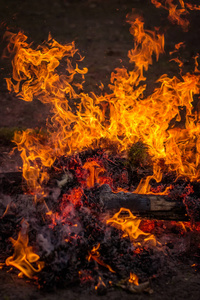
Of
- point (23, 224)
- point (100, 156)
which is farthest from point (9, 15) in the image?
point (23, 224)

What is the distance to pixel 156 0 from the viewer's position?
12.1m

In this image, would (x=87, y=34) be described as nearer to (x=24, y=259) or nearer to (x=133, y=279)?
(x=24, y=259)

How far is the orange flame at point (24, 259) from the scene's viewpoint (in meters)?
3.40

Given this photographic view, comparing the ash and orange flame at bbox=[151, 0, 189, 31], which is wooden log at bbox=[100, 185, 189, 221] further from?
orange flame at bbox=[151, 0, 189, 31]

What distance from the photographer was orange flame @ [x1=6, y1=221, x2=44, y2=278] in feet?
11.1

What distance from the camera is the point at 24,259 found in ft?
11.4

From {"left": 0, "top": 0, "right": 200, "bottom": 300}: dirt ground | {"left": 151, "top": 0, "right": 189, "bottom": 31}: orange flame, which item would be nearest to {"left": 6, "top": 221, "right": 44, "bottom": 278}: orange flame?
{"left": 0, "top": 0, "right": 200, "bottom": 300}: dirt ground

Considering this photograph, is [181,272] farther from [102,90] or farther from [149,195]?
[102,90]

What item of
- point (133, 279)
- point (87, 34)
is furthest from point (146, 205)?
point (87, 34)

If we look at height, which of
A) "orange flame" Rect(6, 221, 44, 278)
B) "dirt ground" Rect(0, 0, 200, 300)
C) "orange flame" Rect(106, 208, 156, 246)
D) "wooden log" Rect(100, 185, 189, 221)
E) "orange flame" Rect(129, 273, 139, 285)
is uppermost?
"dirt ground" Rect(0, 0, 200, 300)

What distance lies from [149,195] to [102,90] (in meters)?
5.96

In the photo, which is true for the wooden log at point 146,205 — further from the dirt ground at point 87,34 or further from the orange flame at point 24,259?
the dirt ground at point 87,34

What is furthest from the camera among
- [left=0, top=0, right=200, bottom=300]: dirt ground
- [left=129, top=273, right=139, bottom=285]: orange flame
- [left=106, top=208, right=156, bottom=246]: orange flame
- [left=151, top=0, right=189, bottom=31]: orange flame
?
[left=151, top=0, right=189, bottom=31]: orange flame

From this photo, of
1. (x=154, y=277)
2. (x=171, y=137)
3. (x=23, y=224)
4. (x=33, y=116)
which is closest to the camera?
(x=154, y=277)
